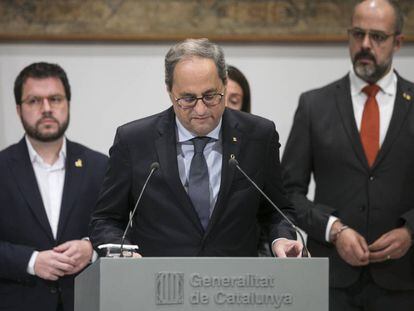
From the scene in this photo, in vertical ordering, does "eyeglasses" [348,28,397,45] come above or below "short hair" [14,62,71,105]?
above

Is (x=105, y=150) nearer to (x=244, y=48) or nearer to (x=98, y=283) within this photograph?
(x=244, y=48)

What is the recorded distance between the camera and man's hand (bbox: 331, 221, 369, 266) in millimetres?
4012

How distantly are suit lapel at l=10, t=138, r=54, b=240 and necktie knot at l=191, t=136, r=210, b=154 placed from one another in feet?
3.59

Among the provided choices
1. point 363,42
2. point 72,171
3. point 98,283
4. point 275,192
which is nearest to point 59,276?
point 72,171

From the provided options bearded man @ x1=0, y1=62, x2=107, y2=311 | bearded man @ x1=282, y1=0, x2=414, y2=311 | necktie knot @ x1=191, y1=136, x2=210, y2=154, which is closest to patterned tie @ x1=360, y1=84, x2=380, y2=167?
bearded man @ x1=282, y1=0, x2=414, y2=311

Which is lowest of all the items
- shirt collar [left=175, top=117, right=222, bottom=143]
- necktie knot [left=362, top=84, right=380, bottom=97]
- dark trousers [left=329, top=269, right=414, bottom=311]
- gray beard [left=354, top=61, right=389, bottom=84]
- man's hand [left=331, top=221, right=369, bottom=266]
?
dark trousers [left=329, top=269, right=414, bottom=311]

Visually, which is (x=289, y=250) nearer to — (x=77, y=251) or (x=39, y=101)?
(x=77, y=251)

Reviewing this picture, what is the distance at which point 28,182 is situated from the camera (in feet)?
13.9

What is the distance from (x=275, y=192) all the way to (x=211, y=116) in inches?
17.5

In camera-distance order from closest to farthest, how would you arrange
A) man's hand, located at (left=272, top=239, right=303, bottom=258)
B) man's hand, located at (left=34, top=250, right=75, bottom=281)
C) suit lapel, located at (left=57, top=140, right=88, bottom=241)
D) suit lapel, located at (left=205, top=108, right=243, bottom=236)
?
man's hand, located at (left=272, top=239, right=303, bottom=258)
suit lapel, located at (left=205, top=108, right=243, bottom=236)
man's hand, located at (left=34, top=250, right=75, bottom=281)
suit lapel, located at (left=57, top=140, right=88, bottom=241)

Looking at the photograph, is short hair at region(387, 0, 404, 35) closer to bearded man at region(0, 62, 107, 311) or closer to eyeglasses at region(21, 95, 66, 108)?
bearded man at region(0, 62, 107, 311)

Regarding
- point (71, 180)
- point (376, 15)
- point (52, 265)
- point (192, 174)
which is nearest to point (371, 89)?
point (376, 15)

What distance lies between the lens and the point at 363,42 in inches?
170

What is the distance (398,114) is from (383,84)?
0.57 ft
